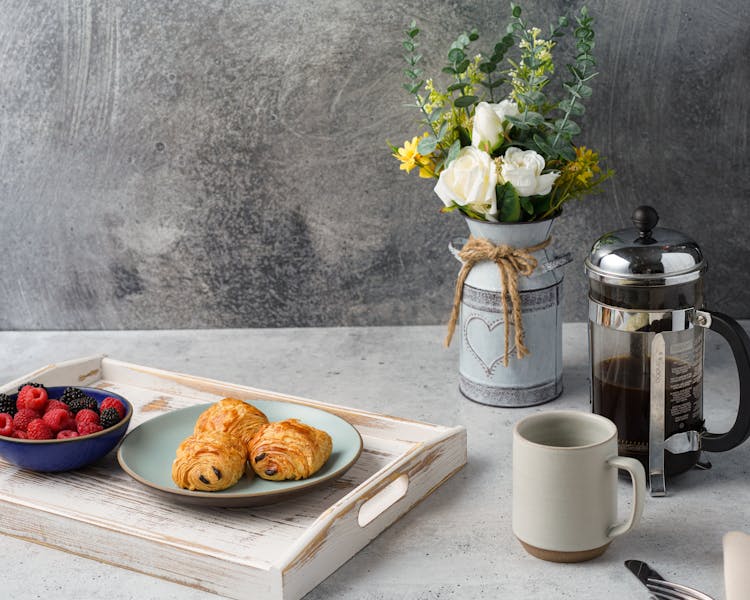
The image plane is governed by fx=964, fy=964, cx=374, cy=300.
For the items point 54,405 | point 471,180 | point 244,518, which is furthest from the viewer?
point 471,180

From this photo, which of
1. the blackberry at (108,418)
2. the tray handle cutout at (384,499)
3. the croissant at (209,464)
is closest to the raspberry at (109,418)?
the blackberry at (108,418)

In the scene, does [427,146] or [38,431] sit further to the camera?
[427,146]

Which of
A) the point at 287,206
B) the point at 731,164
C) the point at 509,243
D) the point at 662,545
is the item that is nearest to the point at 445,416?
the point at 509,243

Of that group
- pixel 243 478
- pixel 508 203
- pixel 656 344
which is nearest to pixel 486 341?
pixel 508 203

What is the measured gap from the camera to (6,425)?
3.42 feet

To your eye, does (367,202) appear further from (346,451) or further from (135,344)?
(346,451)

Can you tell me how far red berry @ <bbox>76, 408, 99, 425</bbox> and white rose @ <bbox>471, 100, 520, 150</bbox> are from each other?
1.82ft

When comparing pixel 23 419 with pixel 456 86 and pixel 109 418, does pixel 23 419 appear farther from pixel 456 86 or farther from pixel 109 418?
pixel 456 86

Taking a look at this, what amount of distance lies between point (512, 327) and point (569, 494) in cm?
41

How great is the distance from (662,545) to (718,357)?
0.54 metres

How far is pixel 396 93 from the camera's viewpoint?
1479mm

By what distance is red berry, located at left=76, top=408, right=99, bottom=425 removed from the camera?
1.04m

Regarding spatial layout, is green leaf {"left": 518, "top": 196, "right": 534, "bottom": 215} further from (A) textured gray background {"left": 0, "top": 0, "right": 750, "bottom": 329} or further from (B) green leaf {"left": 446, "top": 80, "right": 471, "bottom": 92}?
(A) textured gray background {"left": 0, "top": 0, "right": 750, "bottom": 329}

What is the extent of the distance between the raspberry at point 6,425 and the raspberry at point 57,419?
35mm
